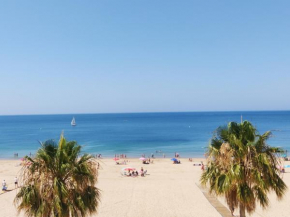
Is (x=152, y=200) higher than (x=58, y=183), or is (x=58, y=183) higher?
(x=58, y=183)

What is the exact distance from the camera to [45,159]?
26.9 feet

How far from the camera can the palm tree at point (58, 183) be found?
25.9ft

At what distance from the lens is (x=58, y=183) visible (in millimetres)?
7934

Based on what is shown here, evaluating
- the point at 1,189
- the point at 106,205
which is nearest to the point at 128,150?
the point at 1,189

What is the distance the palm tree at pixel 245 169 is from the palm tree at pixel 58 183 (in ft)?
14.2

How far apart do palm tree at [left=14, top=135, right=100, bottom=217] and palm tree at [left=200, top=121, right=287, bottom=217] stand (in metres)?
4.34

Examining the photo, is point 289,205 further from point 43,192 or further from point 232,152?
point 43,192

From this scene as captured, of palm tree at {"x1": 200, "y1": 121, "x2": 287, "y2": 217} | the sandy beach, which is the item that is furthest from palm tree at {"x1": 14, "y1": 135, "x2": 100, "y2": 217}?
the sandy beach

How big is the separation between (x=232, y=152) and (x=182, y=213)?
945cm

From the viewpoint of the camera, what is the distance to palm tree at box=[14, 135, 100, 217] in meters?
7.90

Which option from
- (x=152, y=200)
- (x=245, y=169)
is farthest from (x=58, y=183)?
(x=152, y=200)

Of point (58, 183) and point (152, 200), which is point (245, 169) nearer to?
point (58, 183)

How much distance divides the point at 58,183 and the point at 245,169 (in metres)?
6.01

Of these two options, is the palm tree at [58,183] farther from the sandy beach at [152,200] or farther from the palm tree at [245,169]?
the sandy beach at [152,200]
